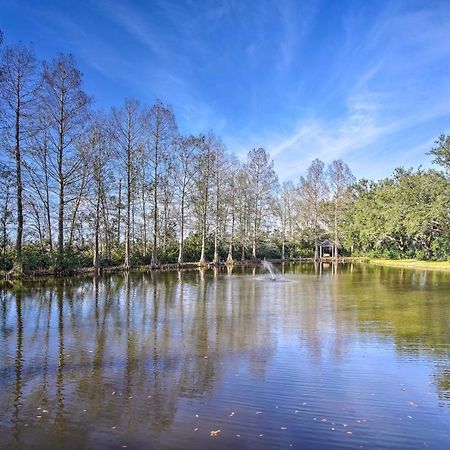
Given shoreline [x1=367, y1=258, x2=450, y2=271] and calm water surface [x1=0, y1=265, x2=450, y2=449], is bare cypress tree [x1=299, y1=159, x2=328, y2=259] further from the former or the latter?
calm water surface [x1=0, y1=265, x2=450, y2=449]

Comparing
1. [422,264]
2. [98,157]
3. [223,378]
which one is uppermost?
[98,157]

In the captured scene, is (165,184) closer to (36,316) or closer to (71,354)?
(36,316)

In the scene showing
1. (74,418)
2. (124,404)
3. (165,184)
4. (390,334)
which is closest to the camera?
(74,418)

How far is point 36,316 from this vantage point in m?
10.7

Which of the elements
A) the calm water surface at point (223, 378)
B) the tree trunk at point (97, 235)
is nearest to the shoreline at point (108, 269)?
the tree trunk at point (97, 235)

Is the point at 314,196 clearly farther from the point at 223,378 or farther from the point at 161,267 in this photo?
the point at 223,378


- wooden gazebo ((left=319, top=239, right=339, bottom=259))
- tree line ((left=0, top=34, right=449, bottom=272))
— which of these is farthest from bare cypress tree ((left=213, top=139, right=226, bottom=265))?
wooden gazebo ((left=319, top=239, right=339, bottom=259))

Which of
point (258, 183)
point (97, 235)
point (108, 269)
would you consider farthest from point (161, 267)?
point (258, 183)

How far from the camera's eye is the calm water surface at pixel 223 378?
4230mm

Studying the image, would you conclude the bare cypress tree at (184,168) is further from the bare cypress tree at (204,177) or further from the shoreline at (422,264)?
the shoreline at (422,264)

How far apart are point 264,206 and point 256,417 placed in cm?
4134

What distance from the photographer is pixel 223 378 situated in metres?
5.96

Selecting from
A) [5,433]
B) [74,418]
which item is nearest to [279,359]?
[74,418]

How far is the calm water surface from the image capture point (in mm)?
4230
